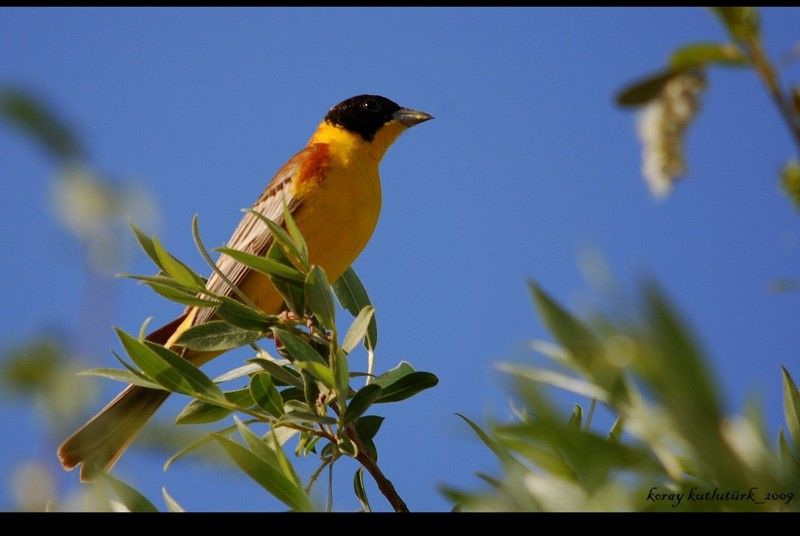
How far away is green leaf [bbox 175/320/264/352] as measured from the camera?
2373 mm

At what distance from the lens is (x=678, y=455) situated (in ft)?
4.82

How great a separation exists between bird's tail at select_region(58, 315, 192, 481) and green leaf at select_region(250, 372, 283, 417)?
0.90 metres

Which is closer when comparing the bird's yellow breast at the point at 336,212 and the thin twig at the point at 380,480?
the thin twig at the point at 380,480

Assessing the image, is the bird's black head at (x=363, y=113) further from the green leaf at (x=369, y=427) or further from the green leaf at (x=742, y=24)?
the green leaf at (x=742, y=24)

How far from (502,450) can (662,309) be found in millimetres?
942

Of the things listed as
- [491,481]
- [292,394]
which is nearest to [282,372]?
[292,394]

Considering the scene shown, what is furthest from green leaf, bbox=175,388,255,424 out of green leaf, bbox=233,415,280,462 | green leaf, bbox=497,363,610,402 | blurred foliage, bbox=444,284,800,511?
green leaf, bbox=497,363,610,402

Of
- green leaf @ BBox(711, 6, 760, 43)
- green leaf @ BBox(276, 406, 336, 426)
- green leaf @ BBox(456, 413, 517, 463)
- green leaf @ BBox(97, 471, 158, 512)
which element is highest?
green leaf @ BBox(711, 6, 760, 43)

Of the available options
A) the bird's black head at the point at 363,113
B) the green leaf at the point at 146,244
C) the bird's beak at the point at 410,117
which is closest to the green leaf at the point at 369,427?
the green leaf at the point at 146,244

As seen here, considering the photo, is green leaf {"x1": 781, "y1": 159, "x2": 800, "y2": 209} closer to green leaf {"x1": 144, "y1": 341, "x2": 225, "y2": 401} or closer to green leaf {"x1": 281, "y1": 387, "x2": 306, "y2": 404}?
green leaf {"x1": 144, "y1": 341, "x2": 225, "y2": 401}

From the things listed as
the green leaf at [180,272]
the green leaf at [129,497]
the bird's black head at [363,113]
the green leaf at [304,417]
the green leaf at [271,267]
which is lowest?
the green leaf at [304,417]

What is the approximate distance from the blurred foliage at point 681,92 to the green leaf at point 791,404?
0.67 m

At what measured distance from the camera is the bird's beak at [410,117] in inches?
221

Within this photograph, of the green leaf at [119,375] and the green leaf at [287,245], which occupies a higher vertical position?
the green leaf at [287,245]
